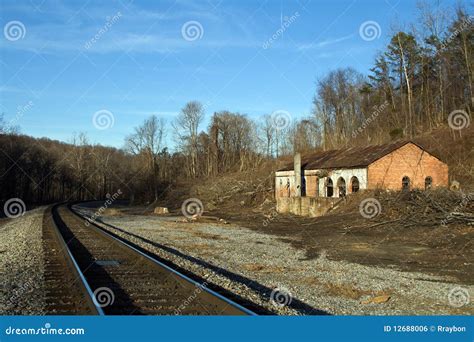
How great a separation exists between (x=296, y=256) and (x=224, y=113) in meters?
77.2

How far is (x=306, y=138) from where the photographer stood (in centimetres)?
7600

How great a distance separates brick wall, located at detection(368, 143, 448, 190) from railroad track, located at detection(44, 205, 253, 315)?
83.8 ft

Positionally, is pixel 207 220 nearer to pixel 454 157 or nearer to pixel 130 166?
pixel 454 157

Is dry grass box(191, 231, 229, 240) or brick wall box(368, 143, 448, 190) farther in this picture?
brick wall box(368, 143, 448, 190)

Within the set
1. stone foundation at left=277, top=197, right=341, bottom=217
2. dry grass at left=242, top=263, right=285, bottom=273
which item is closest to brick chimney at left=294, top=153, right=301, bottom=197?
stone foundation at left=277, top=197, right=341, bottom=217

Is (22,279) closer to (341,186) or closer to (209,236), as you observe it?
(209,236)

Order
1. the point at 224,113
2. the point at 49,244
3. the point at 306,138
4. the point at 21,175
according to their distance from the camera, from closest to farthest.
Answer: the point at 49,244, the point at 306,138, the point at 21,175, the point at 224,113

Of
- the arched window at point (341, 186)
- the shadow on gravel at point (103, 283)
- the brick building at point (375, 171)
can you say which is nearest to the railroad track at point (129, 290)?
the shadow on gravel at point (103, 283)

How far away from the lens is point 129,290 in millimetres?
8836

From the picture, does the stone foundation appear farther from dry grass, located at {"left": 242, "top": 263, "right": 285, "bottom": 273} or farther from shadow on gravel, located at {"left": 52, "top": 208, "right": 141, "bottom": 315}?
shadow on gravel, located at {"left": 52, "top": 208, "right": 141, "bottom": 315}

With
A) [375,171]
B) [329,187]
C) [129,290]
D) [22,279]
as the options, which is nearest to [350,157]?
[329,187]

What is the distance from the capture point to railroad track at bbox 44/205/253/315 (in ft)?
24.1

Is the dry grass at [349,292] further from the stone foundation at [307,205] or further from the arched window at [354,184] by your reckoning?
the arched window at [354,184]

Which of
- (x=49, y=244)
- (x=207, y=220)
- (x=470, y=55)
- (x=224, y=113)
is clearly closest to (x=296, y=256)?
(x=49, y=244)
